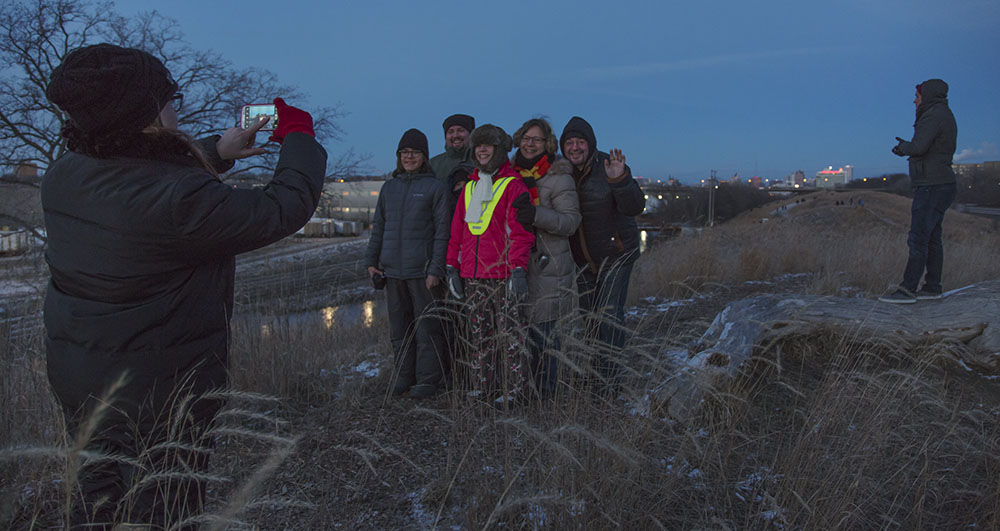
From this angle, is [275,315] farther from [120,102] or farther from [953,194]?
[953,194]

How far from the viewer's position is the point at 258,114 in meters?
2.18

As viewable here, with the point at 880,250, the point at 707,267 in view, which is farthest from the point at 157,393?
the point at 880,250

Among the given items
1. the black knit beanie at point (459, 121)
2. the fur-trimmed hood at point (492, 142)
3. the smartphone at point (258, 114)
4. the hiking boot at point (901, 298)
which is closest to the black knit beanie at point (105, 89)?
the smartphone at point (258, 114)

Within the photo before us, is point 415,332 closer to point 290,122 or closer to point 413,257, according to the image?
point 413,257

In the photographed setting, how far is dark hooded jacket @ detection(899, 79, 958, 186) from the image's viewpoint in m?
5.51

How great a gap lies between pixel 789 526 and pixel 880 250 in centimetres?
972

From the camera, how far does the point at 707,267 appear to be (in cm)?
966

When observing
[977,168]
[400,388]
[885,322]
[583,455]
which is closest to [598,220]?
[400,388]

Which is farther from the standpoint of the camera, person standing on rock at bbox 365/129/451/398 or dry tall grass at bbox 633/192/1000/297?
Result: dry tall grass at bbox 633/192/1000/297

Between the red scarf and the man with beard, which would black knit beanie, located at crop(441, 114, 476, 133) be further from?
the red scarf

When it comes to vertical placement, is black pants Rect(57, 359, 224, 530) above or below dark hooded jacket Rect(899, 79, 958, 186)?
below

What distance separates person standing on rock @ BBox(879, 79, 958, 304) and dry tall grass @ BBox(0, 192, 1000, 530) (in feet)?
4.01

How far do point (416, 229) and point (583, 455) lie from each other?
8.22 feet

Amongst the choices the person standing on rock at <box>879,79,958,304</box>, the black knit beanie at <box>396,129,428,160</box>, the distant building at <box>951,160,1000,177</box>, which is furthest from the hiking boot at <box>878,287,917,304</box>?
the distant building at <box>951,160,1000,177</box>
